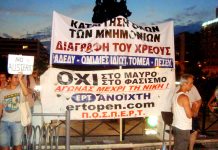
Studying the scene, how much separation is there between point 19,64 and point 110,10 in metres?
27.3

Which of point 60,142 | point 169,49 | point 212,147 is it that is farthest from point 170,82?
point 60,142

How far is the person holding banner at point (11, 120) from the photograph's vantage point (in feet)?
22.1

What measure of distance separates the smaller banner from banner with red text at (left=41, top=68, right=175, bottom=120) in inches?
41.4

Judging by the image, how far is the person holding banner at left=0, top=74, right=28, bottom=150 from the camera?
6.75 m

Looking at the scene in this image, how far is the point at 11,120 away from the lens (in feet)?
22.1

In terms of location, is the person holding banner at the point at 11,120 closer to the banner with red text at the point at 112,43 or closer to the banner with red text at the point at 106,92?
the banner with red text at the point at 106,92

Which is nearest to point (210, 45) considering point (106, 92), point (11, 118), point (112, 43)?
point (112, 43)

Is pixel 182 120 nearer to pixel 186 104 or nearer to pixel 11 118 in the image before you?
pixel 186 104

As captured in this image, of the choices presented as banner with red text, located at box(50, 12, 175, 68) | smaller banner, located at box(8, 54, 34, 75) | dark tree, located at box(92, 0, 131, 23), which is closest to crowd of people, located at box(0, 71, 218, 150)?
smaller banner, located at box(8, 54, 34, 75)

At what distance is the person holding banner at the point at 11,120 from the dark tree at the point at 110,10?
2664 cm

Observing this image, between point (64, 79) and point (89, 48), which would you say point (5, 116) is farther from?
point (89, 48)

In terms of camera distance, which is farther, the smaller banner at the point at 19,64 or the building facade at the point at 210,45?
the building facade at the point at 210,45

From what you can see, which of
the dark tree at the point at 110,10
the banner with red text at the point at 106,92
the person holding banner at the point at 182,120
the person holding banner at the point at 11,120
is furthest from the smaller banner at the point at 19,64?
the dark tree at the point at 110,10

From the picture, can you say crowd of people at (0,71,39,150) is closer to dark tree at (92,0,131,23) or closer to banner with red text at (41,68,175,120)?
banner with red text at (41,68,175,120)
